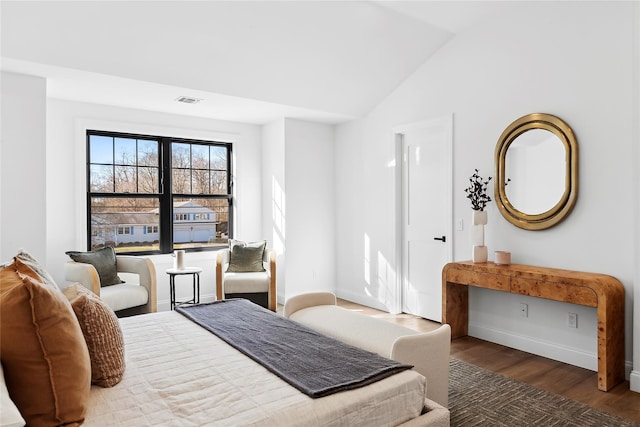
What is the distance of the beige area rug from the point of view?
7.95 feet

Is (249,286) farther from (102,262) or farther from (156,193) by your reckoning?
(156,193)

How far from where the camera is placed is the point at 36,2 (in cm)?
289

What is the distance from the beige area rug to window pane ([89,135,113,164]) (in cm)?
416

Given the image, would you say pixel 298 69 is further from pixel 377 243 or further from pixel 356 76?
pixel 377 243

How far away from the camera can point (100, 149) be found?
4.70m

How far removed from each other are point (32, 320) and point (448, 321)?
3.45 meters

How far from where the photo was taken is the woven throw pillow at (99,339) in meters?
1.63

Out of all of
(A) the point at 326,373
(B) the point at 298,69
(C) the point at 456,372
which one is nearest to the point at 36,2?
(B) the point at 298,69

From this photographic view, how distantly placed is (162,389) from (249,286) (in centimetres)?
283

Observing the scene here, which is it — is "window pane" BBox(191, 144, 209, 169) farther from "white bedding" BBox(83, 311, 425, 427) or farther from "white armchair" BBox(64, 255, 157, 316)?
"white bedding" BBox(83, 311, 425, 427)

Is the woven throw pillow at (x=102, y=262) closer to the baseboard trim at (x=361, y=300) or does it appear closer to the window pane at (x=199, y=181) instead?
the window pane at (x=199, y=181)

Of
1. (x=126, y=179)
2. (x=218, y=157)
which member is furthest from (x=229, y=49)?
(x=126, y=179)

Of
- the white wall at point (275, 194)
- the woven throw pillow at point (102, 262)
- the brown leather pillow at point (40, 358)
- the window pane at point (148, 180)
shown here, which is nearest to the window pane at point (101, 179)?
the window pane at point (148, 180)

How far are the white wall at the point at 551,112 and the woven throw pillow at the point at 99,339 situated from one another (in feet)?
10.4
